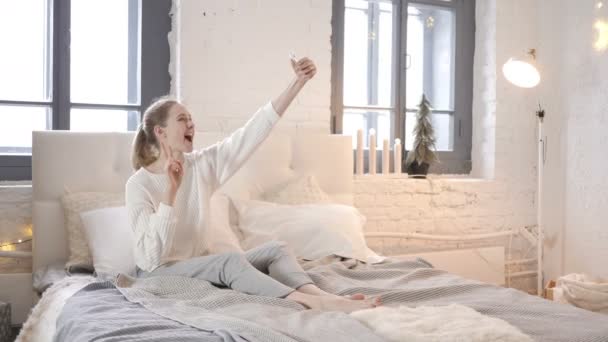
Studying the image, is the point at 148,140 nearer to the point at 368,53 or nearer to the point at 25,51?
the point at 25,51

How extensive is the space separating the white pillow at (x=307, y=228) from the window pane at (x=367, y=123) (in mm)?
1039

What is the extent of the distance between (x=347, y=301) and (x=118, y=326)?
659mm

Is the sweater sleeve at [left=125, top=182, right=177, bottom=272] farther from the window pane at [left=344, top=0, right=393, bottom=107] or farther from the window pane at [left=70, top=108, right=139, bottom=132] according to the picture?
the window pane at [left=344, top=0, right=393, bottom=107]

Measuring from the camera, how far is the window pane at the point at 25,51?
10.4 feet

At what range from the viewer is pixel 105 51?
3344mm

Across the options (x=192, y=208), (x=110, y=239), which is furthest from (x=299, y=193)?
(x=110, y=239)

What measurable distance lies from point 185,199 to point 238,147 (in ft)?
0.96

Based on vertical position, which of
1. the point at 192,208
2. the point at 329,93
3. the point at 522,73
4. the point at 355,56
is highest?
the point at 355,56

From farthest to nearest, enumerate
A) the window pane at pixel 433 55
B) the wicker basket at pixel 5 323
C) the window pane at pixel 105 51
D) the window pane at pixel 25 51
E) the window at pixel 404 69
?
the window pane at pixel 433 55 → the window at pixel 404 69 → the window pane at pixel 105 51 → the window pane at pixel 25 51 → the wicker basket at pixel 5 323

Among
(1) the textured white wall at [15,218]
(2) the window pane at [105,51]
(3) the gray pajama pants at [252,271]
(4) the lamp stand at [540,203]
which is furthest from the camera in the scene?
(4) the lamp stand at [540,203]

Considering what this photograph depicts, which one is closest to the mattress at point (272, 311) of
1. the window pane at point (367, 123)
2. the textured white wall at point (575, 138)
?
the window pane at point (367, 123)

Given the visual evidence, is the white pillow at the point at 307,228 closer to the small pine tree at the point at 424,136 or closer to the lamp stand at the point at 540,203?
the small pine tree at the point at 424,136

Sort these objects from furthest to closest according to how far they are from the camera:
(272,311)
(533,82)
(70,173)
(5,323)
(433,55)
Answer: (433,55), (533,82), (70,173), (5,323), (272,311)

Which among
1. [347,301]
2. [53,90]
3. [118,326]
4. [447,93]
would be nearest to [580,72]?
[447,93]
